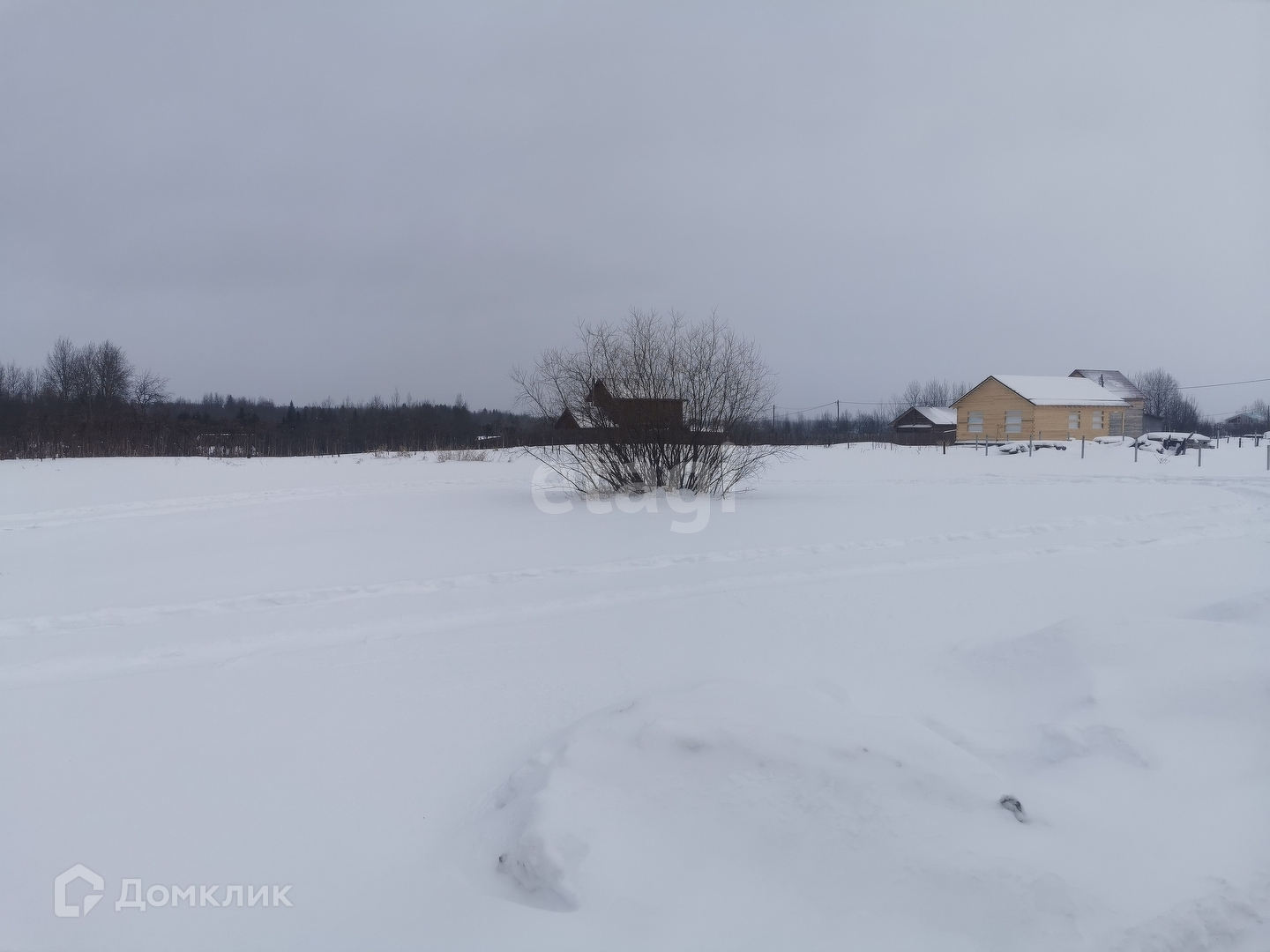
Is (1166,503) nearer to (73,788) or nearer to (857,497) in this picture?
(857,497)

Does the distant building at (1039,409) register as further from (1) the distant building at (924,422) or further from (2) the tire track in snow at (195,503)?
(2) the tire track in snow at (195,503)

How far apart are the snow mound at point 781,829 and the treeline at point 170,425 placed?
500 inches

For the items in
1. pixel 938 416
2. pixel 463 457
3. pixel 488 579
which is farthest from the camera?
pixel 938 416

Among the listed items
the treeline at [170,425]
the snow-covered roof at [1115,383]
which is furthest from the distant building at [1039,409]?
the treeline at [170,425]

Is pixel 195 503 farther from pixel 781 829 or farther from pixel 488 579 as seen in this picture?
pixel 781 829

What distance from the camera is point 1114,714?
3.61m

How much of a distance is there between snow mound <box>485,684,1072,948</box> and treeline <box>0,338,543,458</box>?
1270 centimetres

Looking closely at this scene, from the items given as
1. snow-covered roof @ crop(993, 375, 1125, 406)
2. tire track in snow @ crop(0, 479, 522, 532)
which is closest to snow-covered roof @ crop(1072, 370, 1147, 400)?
snow-covered roof @ crop(993, 375, 1125, 406)

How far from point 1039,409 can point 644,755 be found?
41.3 metres

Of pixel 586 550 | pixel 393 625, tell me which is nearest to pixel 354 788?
pixel 393 625

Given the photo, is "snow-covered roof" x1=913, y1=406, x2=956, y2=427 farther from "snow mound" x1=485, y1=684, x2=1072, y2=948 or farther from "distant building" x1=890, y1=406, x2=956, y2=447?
"snow mound" x1=485, y1=684, x2=1072, y2=948

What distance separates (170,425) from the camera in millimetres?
33906

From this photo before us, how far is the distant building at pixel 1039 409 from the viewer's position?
125 ft

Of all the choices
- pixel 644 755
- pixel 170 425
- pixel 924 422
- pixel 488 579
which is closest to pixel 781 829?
pixel 644 755
